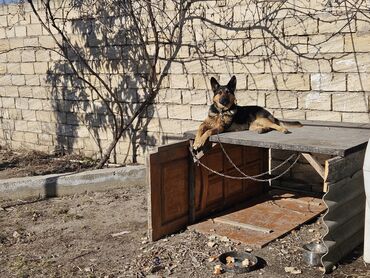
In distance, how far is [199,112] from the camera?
816cm

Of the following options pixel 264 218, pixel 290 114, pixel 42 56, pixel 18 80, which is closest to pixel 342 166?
pixel 264 218

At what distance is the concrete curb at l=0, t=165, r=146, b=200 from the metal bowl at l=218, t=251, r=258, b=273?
3187mm

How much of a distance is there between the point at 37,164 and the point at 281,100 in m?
5.10

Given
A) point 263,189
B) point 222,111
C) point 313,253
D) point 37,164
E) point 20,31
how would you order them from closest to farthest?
point 313,253 → point 222,111 → point 263,189 → point 37,164 → point 20,31

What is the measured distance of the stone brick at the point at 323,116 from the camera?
680cm

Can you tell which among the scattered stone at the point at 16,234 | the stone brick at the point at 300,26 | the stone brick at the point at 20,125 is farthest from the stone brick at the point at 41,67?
the stone brick at the point at 300,26

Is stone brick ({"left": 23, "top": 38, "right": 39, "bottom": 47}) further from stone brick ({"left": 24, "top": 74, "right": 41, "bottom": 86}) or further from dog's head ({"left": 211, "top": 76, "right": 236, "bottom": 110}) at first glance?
dog's head ({"left": 211, "top": 76, "right": 236, "bottom": 110})

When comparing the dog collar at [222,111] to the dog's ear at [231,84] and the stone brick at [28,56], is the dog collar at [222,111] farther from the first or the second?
the stone brick at [28,56]

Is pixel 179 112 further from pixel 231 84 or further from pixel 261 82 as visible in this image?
pixel 231 84

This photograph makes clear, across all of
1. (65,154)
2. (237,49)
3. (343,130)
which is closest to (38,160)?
(65,154)

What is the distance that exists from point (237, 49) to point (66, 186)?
3419 millimetres

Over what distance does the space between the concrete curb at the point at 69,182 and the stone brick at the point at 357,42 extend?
3683 millimetres

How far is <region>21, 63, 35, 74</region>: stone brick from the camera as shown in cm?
1071

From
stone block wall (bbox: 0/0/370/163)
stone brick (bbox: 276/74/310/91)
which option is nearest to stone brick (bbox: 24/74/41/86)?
stone block wall (bbox: 0/0/370/163)
